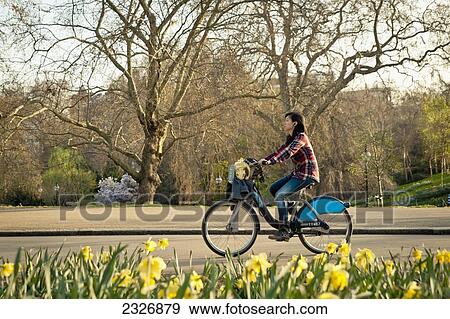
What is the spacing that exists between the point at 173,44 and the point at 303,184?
1328 centimetres

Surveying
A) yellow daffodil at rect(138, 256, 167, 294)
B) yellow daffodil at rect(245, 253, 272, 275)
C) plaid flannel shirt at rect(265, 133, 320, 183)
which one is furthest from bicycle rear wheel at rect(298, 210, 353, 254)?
yellow daffodil at rect(138, 256, 167, 294)

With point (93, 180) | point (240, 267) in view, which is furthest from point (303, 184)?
point (93, 180)

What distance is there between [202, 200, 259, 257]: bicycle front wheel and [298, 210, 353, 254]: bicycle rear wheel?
65cm

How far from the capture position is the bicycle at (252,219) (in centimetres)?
745

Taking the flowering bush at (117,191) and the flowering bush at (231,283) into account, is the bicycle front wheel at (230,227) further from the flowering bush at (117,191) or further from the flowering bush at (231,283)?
the flowering bush at (117,191)

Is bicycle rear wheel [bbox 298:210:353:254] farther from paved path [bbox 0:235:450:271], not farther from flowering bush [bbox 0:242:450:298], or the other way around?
flowering bush [bbox 0:242:450:298]

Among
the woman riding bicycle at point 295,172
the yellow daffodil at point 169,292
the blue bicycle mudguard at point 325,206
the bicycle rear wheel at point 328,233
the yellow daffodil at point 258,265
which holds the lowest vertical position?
the bicycle rear wheel at point 328,233

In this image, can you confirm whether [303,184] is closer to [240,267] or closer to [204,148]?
[240,267]

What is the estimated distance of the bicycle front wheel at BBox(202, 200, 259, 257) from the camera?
7.43 meters

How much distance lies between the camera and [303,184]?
300 inches

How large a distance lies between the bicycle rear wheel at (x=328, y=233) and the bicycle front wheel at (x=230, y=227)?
0.65 metres

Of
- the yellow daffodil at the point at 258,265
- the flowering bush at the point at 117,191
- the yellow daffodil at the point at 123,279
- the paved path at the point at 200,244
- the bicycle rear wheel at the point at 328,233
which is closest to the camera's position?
the yellow daffodil at the point at 123,279

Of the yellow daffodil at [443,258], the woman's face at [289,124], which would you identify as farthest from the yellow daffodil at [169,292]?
the woman's face at [289,124]

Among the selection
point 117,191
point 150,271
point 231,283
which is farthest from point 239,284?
point 117,191
